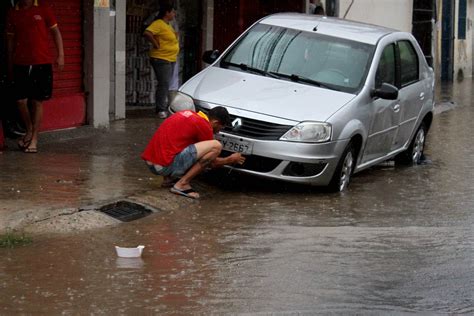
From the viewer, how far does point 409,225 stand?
33.8 ft

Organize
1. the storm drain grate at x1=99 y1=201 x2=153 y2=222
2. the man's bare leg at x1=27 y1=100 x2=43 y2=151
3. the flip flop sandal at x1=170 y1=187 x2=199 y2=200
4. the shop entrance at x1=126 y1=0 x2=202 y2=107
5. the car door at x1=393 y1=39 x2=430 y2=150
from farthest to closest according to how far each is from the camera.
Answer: the shop entrance at x1=126 y1=0 x2=202 y2=107 < the car door at x1=393 y1=39 x2=430 y2=150 < the man's bare leg at x1=27 y1=100 x2=43 y2=151 < the flip flop sandal at x1=170 y1=187 x2=199 y2=200 < the storm drain grate at x1=99 y1=201 x2=153 y2=222

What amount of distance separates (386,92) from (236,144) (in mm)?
1993

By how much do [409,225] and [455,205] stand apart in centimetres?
146

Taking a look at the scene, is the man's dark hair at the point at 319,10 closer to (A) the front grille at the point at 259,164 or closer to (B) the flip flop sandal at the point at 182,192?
(A) the front grille at the point at 259,164

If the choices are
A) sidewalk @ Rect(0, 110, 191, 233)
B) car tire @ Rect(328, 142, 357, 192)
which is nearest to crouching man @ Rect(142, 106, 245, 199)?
sidewalk @ Rect(0, 110, 191, 233)

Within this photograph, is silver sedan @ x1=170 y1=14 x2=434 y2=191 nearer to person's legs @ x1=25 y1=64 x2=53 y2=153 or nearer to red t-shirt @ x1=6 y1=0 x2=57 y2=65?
person's legs @ x1=25 y1=64 x2=53 y2=153

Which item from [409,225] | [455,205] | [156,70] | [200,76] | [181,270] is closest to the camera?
[181,270]

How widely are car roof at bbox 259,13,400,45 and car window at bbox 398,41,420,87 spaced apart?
0.30 meters

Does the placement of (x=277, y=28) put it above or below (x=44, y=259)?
above

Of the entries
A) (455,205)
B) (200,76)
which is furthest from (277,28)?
(455,205)

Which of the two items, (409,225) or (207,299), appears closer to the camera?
(207,299)

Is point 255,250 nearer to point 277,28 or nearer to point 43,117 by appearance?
point 277,28

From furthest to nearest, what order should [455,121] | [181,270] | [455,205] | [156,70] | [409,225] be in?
[455,121] < [156,70] < [455,205] < [409,225] < [181,270]

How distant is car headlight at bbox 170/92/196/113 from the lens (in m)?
11.6
